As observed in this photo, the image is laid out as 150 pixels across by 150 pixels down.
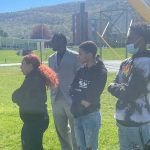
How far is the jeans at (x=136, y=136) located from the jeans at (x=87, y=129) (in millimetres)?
799

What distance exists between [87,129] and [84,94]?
1.49ft

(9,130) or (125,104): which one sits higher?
(125,104)

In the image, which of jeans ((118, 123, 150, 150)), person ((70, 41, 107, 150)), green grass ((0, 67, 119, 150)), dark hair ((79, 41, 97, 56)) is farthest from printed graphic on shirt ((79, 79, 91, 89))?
green grass ((0, 67, 119, 150))

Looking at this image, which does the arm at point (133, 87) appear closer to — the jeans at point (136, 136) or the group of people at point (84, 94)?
the group of people at point (84, 94)

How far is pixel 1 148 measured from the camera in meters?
7.68

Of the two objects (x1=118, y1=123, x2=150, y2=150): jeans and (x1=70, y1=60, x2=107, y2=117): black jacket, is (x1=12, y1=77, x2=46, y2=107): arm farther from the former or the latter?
(x1=118, y1=123, x2=150, y2=150): jeans

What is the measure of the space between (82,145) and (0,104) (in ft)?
26.4

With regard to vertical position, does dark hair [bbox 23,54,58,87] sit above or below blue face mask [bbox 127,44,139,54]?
below

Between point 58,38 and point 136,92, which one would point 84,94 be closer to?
point 136,92

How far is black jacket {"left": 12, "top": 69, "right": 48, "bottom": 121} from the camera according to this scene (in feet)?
18.5

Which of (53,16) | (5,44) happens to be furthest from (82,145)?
(53,16)

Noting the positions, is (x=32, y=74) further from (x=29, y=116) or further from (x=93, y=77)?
(x=93, y=77)

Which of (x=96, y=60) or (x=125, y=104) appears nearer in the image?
(x=125, y=104)

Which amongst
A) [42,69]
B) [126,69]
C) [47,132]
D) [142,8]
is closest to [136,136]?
[126,69]
